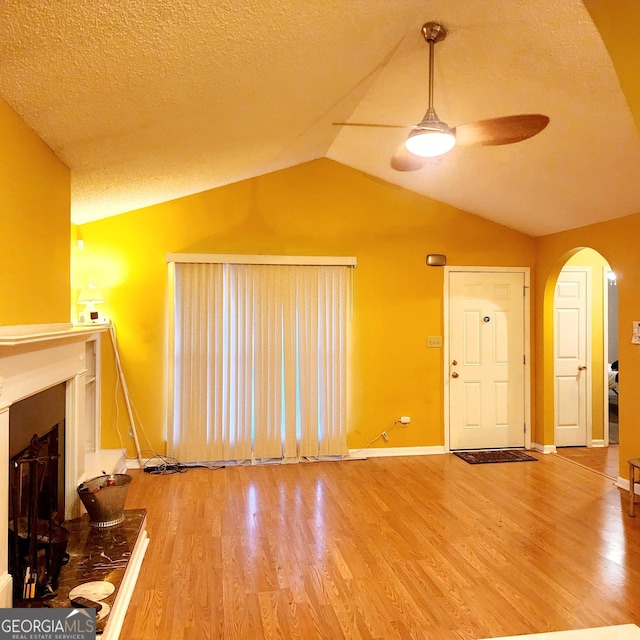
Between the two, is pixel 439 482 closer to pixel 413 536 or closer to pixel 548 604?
pixel 413 536

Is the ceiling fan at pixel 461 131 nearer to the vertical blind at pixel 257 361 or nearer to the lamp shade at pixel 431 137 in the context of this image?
the lamp shade at pixel 431 137

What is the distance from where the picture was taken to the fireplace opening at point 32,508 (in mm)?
2166

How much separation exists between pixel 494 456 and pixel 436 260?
2157 mm

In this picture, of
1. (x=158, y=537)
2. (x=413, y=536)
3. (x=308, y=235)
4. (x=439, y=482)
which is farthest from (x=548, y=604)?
(x=308, y=235)

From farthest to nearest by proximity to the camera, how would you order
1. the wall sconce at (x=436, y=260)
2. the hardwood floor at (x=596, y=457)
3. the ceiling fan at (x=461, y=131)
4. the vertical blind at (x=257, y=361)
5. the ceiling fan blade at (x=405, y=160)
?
1. the wall sconce at (x=436, y=260)
2. the vertical blind at (x=257, y=361)
3. the hardwood floor at (x=596, y=457)
4. the ceiling fan blade at (x=405, y=160)
5. the ceiling fan at (x=461, y=131)

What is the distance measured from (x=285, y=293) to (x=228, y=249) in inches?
28.4

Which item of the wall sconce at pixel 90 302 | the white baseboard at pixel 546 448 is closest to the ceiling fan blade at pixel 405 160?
the wall sconce at pixel 90 302

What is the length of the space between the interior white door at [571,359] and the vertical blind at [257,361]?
244cm

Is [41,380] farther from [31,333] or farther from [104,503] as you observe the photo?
[104,503]

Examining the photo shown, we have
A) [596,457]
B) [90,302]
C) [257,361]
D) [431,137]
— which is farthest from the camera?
[596,457]

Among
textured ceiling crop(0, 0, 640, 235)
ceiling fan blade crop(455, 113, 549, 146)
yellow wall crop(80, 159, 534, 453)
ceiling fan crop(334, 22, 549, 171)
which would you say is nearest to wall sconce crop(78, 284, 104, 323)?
yellow wall crop(80, 159, 534, 453)

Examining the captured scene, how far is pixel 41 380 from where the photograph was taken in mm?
2422

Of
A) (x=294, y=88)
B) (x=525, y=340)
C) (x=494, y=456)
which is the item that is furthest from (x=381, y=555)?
(x=525, y=340)

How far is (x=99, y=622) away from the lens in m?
2.00
